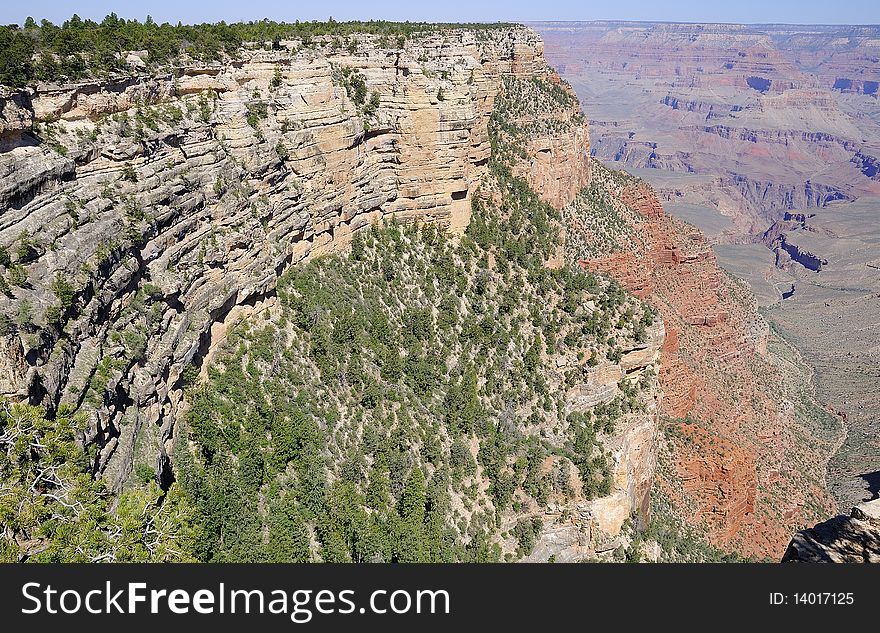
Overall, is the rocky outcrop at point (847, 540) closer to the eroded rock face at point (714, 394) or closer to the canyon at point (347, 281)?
Answer: the canyon at point (347, 281)

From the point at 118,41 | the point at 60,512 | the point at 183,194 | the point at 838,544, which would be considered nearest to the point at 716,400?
Result: the point at 838,544

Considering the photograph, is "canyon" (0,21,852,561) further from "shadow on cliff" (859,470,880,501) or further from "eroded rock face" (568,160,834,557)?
"shadow on cliff" (859,470,880,501)

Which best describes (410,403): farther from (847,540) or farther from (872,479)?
(872,479)

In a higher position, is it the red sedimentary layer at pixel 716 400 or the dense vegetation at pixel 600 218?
the dense vegetation at pixel 600 218

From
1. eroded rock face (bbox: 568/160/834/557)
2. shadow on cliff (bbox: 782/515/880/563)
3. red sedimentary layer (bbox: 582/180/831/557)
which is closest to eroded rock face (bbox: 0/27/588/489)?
shadow on cliff (bbox: 782/515/880/563)

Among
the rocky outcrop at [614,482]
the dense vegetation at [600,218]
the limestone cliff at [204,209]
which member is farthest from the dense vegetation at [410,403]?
the dense vegetation at [600,218]
